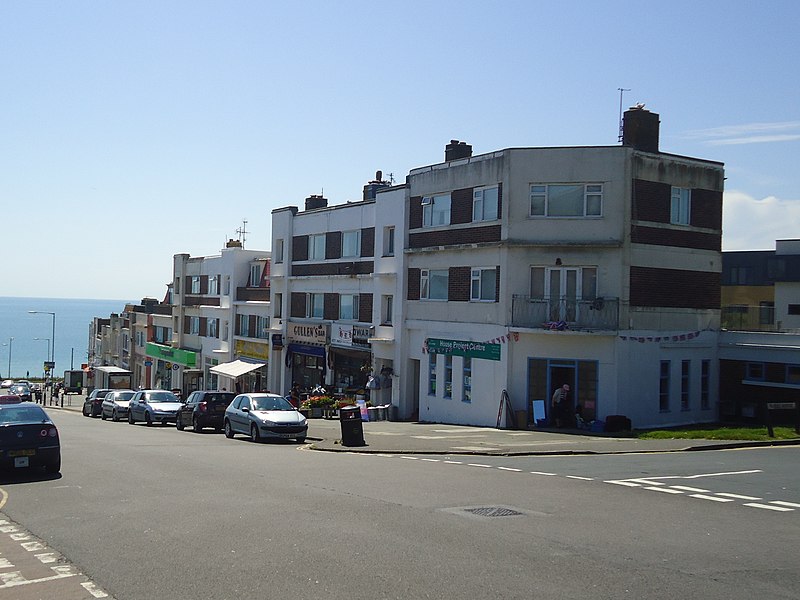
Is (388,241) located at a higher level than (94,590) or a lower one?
higher

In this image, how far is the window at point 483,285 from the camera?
105ft

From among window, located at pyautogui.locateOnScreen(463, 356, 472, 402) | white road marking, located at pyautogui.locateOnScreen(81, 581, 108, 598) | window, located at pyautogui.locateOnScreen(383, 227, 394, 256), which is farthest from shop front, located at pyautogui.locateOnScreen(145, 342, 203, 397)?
white road marking, located at pyautogui.locateOnScreen(81, 581, 108, 598)

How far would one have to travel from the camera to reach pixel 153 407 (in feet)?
128

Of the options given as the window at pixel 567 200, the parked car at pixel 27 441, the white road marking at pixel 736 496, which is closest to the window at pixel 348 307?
the window at pixel 567 200

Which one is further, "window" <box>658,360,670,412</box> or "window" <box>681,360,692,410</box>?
"window" <box>681,360,692,410</box>

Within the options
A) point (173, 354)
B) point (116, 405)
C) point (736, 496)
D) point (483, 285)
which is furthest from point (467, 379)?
point (173, 354)

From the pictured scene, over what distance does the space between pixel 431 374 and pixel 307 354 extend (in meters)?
11.6

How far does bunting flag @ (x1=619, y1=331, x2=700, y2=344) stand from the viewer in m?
29.6

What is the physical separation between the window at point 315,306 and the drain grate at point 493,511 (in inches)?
1261

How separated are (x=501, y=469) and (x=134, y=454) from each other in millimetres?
9830

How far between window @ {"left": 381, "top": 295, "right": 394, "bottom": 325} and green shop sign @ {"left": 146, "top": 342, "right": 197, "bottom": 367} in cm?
2646

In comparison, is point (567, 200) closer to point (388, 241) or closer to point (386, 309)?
point (388, 241)

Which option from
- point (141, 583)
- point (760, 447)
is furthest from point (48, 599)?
point (760, 447)

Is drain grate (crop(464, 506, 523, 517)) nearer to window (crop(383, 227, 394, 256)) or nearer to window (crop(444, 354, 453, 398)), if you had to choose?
window (crop(444, 354, 453, 398))
